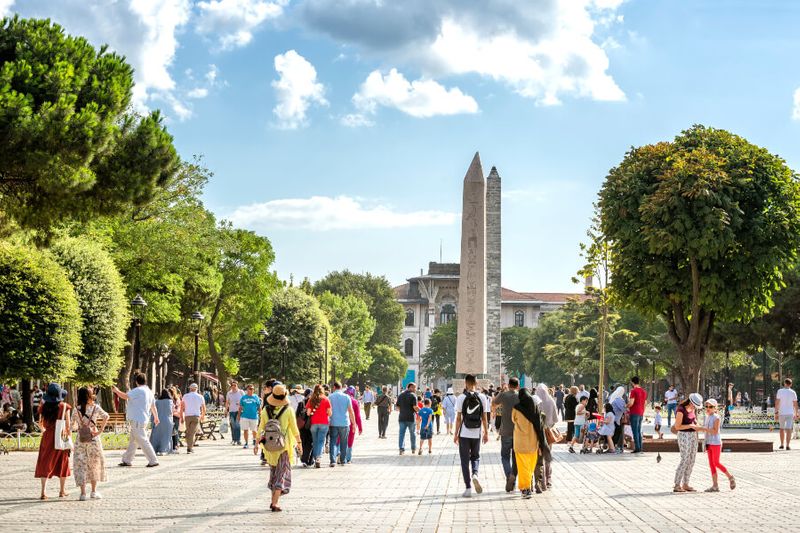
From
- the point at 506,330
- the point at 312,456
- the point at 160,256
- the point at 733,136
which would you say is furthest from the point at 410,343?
the point at 312,456

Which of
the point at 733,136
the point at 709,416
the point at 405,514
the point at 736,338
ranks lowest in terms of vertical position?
the point at 405,514

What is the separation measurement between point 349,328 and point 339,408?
7616 centimetres

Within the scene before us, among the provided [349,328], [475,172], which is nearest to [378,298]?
[349,328]

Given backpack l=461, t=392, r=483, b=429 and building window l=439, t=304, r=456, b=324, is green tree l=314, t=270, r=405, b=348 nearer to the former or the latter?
building window l=439, t=304, r=456, b=324

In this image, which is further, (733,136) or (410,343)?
(410,343)

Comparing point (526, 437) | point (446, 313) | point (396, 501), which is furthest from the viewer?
point (446, 313)

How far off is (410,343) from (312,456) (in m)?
117

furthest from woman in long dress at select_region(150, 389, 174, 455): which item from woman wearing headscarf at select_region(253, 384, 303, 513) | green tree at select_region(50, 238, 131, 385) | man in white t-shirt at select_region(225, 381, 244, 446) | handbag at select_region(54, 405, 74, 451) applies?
green tree at select_region(50, 238, 131, 385)

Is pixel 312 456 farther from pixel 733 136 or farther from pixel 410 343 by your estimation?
pixel 410 343

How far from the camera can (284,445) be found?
14727mm

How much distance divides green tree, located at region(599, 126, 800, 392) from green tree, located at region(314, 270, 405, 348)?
8382cm

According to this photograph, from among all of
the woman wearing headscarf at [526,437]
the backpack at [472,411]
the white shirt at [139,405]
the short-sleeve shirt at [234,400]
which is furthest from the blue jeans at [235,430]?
the woman wearing headscarf at [526,437]

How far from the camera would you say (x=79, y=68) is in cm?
2167

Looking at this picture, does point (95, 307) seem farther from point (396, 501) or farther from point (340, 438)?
point (396, 501)
